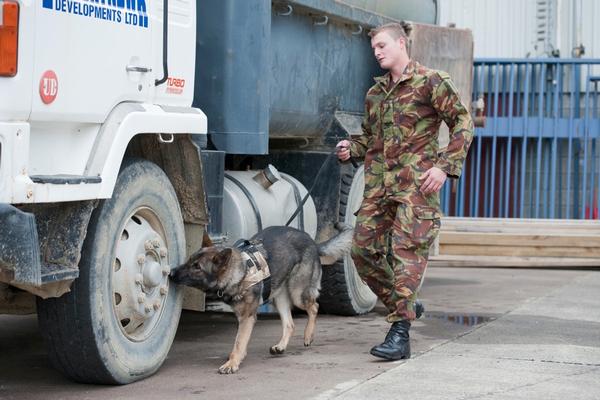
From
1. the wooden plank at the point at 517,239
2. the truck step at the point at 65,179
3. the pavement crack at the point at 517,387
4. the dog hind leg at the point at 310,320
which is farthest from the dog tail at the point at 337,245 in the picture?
the wooden plank at the point at 517,239

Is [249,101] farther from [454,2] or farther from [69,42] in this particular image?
[454,2]

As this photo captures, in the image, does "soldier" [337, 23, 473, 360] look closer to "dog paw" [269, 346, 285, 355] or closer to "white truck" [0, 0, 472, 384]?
"dog paw" [269, 346, 285, 355]

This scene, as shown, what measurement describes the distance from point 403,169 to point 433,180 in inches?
9.3

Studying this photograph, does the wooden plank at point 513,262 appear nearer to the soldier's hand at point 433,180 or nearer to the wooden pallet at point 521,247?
the wooden pallet at point 521,247

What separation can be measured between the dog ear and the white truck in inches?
6.4

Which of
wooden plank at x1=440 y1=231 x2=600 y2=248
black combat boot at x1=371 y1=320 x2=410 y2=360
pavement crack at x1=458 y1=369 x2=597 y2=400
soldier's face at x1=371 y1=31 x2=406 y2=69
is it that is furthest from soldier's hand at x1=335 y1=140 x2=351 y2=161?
wooden plank at x1=440 y1=231 x2=600 y2=248

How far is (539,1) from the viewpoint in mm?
14703

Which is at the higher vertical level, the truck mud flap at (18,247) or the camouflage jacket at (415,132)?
the camouflage jacket at (415,132)

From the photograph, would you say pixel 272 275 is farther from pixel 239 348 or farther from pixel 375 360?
pixel 375 360

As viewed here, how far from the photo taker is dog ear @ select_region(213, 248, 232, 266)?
5.98 m

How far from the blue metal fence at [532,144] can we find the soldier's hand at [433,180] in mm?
7497

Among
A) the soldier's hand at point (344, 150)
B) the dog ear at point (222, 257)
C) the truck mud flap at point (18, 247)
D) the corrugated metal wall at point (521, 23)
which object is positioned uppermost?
the corrugated metal wall at point (521, 23)

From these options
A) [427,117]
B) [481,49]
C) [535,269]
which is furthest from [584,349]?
[481,49]

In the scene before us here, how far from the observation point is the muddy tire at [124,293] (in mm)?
5113
